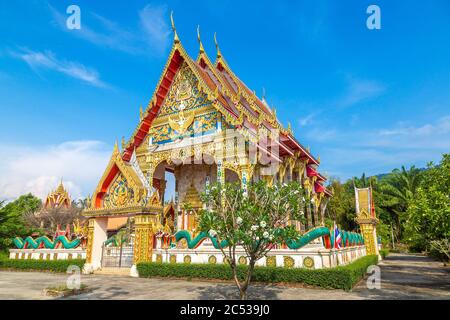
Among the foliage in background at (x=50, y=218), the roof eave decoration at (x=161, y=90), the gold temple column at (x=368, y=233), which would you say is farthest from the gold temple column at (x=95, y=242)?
the foliage in background at (x=50, y=218)

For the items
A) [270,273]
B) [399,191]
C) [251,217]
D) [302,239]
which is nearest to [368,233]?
[302,239]

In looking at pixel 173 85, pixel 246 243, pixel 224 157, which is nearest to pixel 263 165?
pixel 224 157

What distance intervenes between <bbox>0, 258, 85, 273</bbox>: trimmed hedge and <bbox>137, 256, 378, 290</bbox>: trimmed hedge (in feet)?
12.0

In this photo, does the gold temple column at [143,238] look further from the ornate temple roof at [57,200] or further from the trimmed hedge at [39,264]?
the ornate temple roof at [57,200]

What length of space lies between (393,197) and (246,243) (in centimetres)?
3343

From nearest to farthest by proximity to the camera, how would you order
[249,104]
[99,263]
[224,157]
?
[99,263], [224,157], [249,104]

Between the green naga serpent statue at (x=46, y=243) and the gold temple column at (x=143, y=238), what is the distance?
3.63 metres

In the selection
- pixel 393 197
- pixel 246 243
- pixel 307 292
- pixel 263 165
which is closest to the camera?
pixel 246 243

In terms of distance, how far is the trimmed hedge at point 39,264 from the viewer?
1280cm

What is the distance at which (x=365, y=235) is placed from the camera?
737 inches

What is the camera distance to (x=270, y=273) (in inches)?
346

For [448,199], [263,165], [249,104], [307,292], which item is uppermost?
[249,104]
